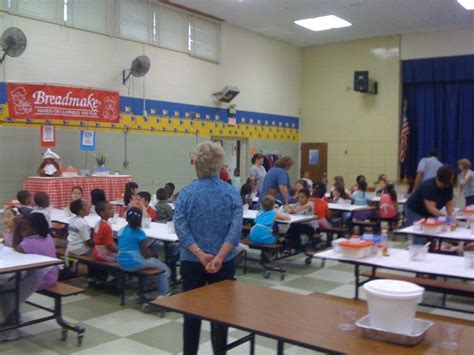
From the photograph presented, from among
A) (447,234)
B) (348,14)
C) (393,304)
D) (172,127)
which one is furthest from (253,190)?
(393,304)

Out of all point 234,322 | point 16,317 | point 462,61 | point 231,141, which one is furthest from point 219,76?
point 234,322

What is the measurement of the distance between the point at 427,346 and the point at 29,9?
9415mm

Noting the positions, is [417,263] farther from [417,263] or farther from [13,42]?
[13,42]

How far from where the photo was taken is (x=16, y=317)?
4.30 m

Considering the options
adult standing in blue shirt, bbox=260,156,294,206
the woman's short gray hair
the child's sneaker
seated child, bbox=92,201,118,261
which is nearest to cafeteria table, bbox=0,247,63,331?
the child's sneaker

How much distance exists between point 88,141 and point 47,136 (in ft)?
3.02

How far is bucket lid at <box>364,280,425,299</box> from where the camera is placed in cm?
204

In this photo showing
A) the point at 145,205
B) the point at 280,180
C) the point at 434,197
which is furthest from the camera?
the point at 280,180

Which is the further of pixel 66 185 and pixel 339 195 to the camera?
pixel 339 195

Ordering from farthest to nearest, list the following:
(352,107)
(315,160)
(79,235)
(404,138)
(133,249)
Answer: (315,160), (352,107), (404,138), (79,235), (133,249)

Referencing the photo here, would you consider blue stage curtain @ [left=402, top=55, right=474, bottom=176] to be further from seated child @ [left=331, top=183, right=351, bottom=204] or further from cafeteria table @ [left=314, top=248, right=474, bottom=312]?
cafeteria table @ [left=314, top=248, right=474, bottom=312]

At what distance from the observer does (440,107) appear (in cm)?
1430

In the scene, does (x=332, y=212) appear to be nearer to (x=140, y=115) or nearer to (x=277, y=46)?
(x=140, y=115)

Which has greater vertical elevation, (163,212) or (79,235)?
(163,212)
